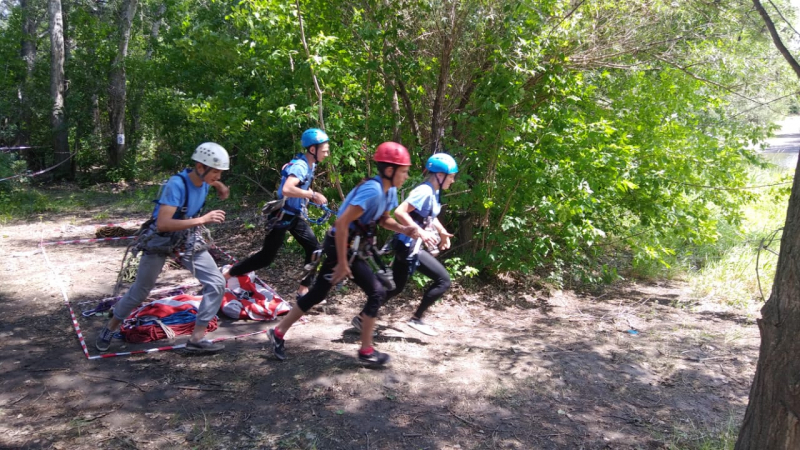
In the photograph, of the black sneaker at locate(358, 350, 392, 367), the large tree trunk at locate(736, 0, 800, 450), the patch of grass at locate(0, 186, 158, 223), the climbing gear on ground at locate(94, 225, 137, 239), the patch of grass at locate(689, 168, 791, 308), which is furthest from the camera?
the patch of grass at locate(0, 186, 158, 223)

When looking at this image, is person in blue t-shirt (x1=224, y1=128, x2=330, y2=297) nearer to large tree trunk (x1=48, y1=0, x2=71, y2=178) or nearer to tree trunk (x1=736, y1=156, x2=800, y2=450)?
tree trunk (x1=736, y1=156, x2=800, y2=450)

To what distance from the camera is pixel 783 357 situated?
288cm

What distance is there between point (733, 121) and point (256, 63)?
6374 millimetres

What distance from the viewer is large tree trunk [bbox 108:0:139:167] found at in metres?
15.5

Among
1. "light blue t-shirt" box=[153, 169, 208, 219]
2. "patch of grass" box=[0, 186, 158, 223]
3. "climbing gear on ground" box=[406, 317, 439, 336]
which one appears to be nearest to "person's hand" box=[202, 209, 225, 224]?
"light blue t-shirt" box=[153, 169, 208, 219]

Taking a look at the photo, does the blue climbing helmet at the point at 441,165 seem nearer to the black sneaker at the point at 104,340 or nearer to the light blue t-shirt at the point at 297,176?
the light blue t-shirt at the point at 297,176

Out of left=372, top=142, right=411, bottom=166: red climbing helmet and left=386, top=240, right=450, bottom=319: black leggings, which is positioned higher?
left=372, top=142, right=411, bottom=166: red climbing helmet

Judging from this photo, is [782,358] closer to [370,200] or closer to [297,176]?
[370,200]

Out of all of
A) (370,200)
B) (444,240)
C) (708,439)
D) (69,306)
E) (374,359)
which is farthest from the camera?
(69,306)

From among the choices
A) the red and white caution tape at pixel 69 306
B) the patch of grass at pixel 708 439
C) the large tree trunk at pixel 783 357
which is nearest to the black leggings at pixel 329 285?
the red and white caution tape at pixel 69 306

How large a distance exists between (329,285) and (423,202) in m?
1.14

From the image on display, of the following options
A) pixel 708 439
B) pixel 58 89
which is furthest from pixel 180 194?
pixel 58 89

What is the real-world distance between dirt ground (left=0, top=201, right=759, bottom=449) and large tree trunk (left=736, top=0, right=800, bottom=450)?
Answer: 839 millimetres

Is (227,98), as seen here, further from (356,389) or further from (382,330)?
(356,389)
